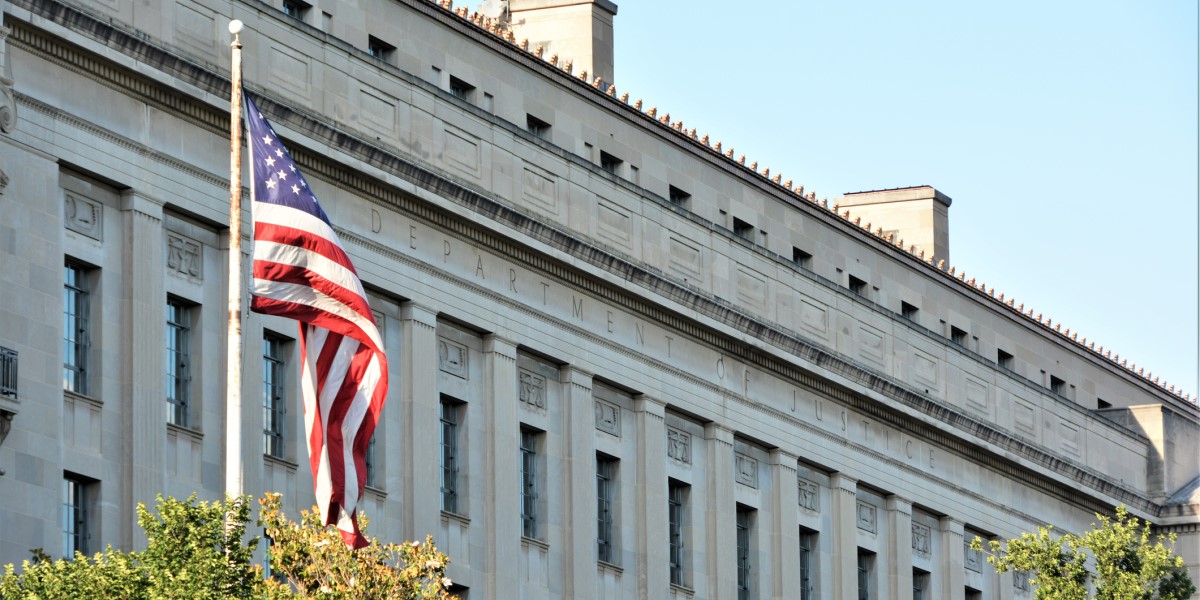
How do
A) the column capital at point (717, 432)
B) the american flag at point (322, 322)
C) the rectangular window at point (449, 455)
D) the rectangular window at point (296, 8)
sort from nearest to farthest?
the american flag at point (322, 322), the rectangular window at point (296, 8), the rectangular window at point (449, 455), the column capital at point (717, 432)

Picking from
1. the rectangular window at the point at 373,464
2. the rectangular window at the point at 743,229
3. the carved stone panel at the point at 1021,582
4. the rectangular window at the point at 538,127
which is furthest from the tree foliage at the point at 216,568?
the carved stone panel at the point at 1021,582

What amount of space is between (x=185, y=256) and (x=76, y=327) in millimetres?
2845

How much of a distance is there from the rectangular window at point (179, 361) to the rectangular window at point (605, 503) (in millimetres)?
12181

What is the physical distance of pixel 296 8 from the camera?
54.5m

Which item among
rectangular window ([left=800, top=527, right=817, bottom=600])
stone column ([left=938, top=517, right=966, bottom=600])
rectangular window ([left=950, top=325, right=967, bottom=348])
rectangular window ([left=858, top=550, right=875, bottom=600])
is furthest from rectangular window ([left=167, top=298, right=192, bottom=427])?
rectangular window ([left=950, top=325, right=967, bottom=348])

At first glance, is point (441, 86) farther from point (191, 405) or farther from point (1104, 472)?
point (1104, 472)

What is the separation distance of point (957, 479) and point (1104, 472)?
23.5 feet

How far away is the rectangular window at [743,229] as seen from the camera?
66.2 metres

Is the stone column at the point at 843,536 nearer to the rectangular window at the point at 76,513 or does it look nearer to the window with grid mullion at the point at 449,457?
the window with grid mullion at the point at 449,457

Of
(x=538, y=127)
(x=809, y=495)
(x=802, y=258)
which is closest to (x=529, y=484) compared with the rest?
(x=538, y=127)

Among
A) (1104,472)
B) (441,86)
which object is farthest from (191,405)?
(1104,472)

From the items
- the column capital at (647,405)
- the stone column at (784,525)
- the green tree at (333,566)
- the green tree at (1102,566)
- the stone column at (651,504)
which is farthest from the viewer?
the stone column at (784,525)

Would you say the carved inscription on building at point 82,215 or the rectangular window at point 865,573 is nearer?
the carved inscription on building at point 82,215

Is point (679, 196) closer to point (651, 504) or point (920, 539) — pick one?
point (651, 504)
